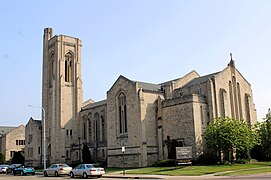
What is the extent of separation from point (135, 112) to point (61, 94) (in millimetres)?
22405

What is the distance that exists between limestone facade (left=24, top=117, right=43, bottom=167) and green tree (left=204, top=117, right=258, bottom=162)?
42478 millimetres

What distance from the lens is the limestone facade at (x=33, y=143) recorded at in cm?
7475

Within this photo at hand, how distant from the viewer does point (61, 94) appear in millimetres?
69062

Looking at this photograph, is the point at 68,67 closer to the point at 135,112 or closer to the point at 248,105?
the point at 135,112

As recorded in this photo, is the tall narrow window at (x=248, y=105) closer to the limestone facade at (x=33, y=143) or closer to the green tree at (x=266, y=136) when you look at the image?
the green tree at (x=266, y=136)

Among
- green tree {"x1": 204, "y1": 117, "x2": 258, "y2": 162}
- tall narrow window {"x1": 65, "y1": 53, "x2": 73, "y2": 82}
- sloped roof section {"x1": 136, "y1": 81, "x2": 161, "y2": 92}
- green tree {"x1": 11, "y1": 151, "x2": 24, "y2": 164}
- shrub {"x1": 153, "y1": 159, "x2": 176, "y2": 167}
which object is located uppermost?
tall narrow window {"x1": 65, "y1": 53, "x2": 73, "y2": 82}

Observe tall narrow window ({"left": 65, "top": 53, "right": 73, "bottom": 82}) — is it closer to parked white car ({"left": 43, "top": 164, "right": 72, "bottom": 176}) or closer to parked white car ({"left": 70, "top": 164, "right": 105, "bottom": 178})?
parked white car ({"left": 43, "top": 164, "right": 72, "bottom": 176})

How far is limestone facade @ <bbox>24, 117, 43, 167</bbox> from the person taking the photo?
74750 millimetres

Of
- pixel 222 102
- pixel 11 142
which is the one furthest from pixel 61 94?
pixel 11 142

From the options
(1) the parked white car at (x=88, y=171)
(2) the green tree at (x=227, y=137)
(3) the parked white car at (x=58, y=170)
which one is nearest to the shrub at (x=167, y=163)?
(2) the green tree at (x=227, y=137)

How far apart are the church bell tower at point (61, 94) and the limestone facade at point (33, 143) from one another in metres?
4.95

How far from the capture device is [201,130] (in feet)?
162

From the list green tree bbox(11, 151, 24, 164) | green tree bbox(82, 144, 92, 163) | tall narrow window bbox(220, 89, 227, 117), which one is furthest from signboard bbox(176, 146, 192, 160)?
green tree bbox(11, 151, 24, 164)

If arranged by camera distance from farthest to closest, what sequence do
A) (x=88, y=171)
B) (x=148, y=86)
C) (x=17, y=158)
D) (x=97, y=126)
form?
(x=17, y=158) → (x=97, y=126) → (x=148, y=86) → (x=88, y=171)
